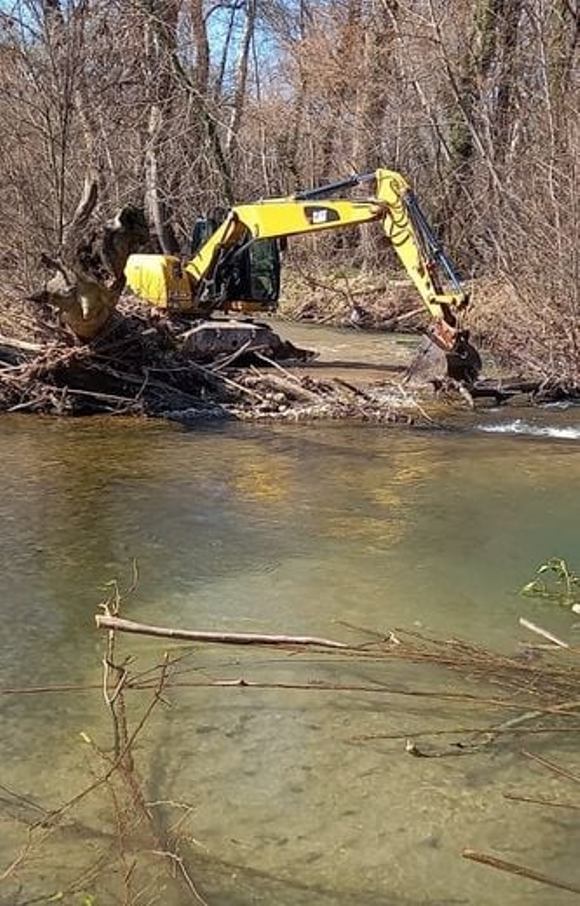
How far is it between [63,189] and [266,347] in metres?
3.18

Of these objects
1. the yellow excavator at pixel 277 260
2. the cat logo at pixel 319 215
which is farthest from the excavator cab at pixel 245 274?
the cat logo at pixel 319 215

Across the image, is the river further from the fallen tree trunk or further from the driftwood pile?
the fallen tree trunk

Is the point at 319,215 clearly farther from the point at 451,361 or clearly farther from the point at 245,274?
the point at 451,361

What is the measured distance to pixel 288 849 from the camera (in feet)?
11.2

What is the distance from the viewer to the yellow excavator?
42.2 ft

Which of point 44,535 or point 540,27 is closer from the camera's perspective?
point 44,535

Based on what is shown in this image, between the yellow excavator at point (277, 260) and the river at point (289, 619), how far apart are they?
272 cm

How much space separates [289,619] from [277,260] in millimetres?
11383

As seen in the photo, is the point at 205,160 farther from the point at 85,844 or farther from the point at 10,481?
the point at 85,844

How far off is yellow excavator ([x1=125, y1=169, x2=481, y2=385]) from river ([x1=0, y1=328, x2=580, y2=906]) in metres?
2.72

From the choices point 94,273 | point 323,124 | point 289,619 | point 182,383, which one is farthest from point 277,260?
point 323,124

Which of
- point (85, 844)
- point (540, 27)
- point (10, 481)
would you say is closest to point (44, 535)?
point (10, 481)

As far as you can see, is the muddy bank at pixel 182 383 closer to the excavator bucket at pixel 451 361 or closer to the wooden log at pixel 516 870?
the excavator bucket at pixel 451 361

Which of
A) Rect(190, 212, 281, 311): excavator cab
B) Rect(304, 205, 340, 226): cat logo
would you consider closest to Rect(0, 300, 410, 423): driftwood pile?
Rect(304, 205, 340, 226): cat logo
